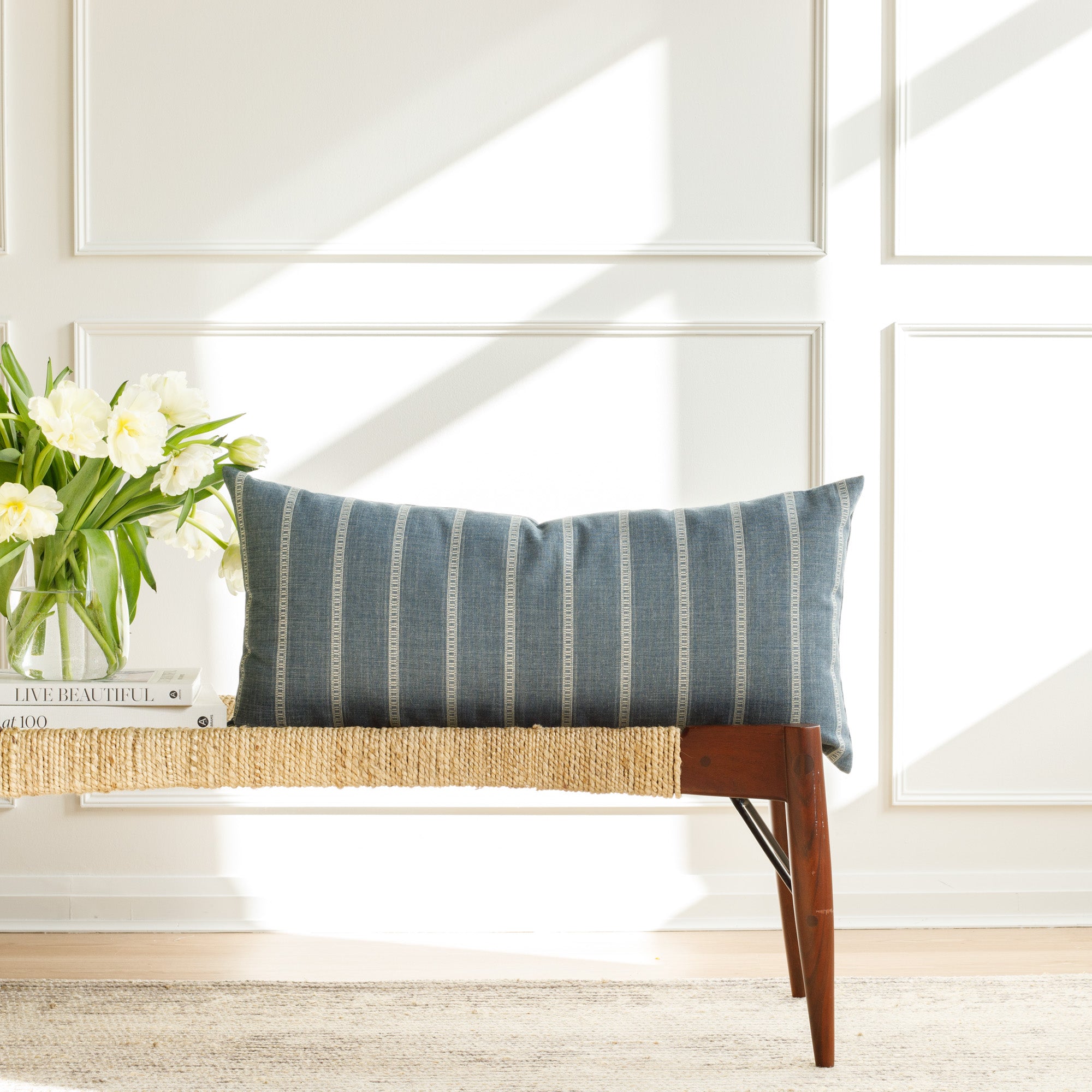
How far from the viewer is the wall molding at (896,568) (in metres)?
1.75

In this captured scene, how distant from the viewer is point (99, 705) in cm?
105

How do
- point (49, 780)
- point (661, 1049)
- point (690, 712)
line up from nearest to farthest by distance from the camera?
point (49, 780) → point (690, 712) → point (661, 1049)

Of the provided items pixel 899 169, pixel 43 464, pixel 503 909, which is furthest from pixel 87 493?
pixel 899 169

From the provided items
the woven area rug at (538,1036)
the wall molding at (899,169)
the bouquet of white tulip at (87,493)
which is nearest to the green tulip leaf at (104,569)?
the bouquet of white tulip at (87,493)

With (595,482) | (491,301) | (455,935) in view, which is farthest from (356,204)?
(455,935)

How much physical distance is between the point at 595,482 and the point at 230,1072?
106 centimetres

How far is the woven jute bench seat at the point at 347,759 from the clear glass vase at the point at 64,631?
0.39ft

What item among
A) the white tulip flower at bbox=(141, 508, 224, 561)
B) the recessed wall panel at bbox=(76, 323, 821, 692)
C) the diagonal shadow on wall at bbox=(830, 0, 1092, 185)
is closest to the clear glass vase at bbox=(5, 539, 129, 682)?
the white tulip flower at bbox=(141, 508, 224, 561)

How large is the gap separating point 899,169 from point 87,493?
1.45m

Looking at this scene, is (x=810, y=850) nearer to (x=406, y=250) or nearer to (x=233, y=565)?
(x=233, y=565)

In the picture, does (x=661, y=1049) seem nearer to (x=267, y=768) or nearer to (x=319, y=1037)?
(x=319, y=1037)

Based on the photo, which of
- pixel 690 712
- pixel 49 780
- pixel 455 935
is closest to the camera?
pixel 49 780

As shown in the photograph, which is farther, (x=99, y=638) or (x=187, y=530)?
(x=187, y=530)

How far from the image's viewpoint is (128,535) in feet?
3.82
